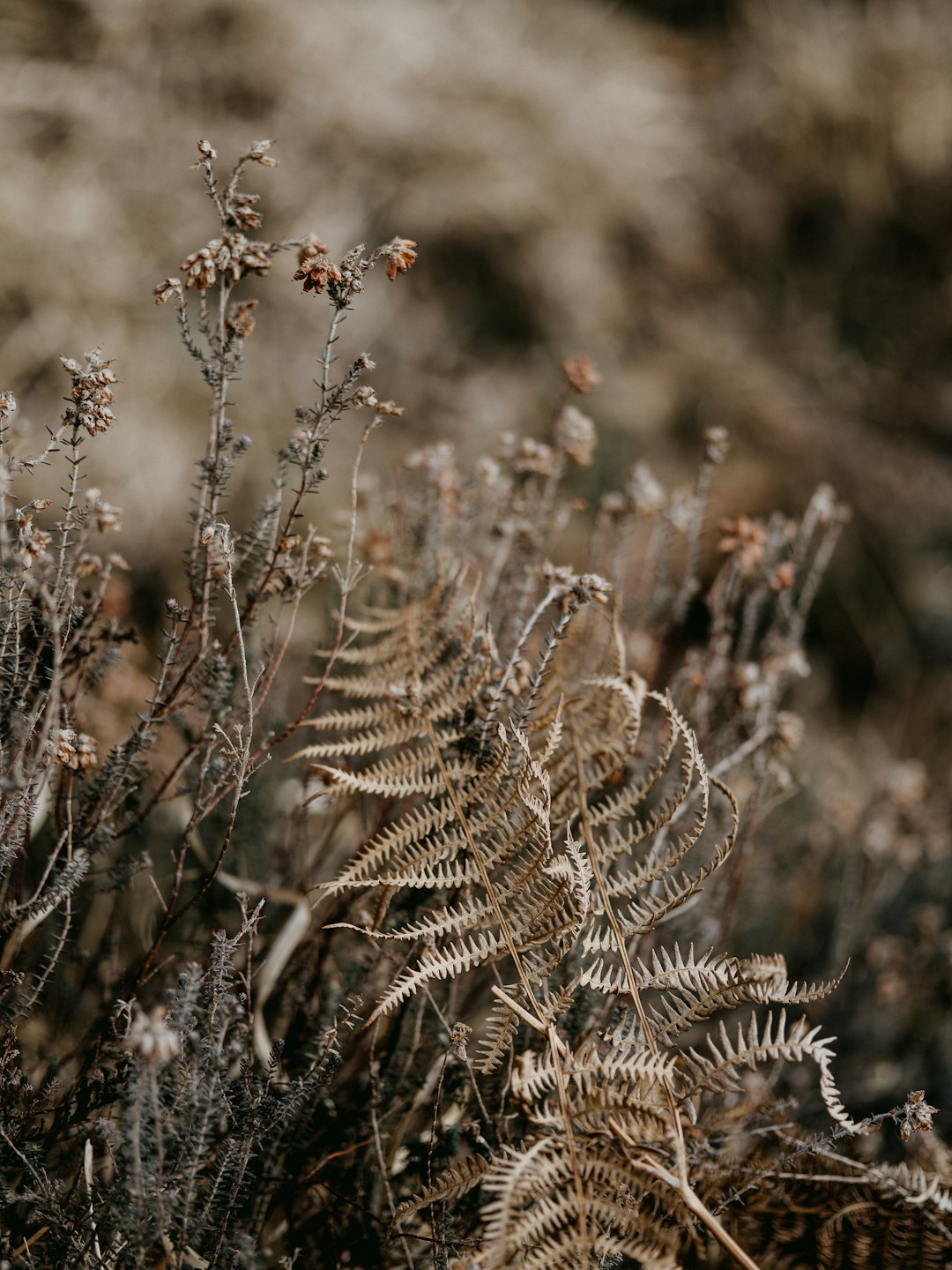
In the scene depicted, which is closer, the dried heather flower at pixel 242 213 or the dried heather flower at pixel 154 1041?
the dried heather flower at pixel 154 1041

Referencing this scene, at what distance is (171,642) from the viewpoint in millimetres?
951

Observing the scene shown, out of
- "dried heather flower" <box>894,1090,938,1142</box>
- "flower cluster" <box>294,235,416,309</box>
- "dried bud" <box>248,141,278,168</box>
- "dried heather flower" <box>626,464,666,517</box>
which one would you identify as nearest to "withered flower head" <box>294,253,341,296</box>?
"flower cluster" <box>294,235,416,309</box>

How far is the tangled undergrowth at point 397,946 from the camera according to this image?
31.8 inches

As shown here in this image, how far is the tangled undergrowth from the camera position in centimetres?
81

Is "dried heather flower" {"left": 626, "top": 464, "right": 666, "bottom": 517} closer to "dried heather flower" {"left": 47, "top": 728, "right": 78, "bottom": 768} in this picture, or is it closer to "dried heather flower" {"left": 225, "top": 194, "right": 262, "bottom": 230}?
"dried heather flower" {"left": 225, "top": 194, "right": 262, "bottom": 230}

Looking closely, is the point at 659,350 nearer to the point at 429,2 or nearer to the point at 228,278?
the point at 429,2

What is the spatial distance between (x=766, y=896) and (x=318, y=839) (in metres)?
0.94

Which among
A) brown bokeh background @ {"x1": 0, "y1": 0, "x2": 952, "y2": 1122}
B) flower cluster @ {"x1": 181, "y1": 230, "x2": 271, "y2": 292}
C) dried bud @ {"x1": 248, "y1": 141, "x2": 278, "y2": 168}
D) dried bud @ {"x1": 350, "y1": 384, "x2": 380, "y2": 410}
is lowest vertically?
brown bokeh background @ {"x1": 0, "y1": 0, "x2": 952, "y2": 1122}

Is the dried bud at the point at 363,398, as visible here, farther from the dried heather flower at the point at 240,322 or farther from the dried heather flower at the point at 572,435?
the dried heather flower at the point at 572,435

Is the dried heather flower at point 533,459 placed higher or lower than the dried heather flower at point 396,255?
lower

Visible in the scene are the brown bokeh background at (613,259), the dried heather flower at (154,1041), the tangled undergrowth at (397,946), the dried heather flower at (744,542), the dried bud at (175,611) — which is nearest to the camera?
the dried heather flower at (154,1041)

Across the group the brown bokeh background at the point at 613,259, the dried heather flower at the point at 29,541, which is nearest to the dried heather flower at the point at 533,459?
the dried heather flower at the point at 29,541

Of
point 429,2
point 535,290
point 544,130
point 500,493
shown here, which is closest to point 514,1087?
point 500,493

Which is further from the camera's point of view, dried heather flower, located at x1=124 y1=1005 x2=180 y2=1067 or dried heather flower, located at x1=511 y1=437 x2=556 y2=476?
dried heather flower, located at x1=511 y1=437 x2=556 y2=476
